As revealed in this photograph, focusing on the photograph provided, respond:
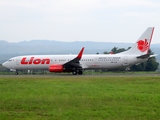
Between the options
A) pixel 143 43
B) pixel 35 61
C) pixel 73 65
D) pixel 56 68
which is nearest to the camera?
pixel 56 68

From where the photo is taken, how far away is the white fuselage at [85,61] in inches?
1617

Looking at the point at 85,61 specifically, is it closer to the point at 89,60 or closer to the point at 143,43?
the point at 89,60

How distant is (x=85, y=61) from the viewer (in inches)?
1667

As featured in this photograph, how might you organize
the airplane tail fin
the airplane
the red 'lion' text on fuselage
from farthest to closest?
the red 'lion' text on fuselage, the airplane tail fin, the airplane

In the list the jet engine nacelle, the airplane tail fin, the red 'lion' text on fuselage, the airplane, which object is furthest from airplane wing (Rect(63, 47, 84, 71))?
the airplane tail fin

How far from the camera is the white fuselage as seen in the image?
41.1m

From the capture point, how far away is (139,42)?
4128 centimetres

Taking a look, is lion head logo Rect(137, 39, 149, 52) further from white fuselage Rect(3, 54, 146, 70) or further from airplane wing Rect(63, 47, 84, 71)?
airplane wing Rect(63, 47, 84, 71)

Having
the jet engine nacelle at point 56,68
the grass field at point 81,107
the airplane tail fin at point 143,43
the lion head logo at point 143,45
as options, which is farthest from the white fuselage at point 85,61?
the grass field at point 81,107

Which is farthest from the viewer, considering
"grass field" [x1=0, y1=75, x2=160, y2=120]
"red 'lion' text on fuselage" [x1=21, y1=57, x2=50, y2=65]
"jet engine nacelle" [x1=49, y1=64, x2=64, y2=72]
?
"red 'lion' text on fuselage" [x1=21, y1=57, x2=50, y2=65]

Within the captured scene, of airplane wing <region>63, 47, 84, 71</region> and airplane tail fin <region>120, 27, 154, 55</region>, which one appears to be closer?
airplane wing <region>63, 47, 84, 71</region>

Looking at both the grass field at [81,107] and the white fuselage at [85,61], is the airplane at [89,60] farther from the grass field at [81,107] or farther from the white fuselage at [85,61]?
the grass field at [81,107]

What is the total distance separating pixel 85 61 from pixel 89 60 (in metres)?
0.51

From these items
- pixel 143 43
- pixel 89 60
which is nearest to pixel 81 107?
pixel 143 43
